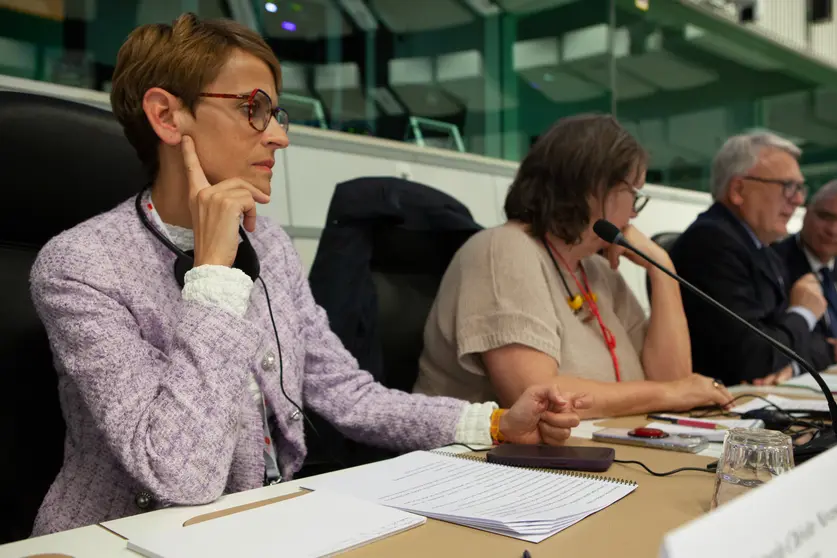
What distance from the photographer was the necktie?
2.73 m

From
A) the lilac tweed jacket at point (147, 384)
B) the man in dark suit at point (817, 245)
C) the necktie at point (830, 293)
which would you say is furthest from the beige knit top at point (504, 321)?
the man in dark suit at point (817, 245)

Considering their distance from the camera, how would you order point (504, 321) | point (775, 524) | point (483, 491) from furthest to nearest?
point (504, 321) < point (483, 491) < point (775, 524)

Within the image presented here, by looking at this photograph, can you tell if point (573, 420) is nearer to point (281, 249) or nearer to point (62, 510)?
point (281, 249)

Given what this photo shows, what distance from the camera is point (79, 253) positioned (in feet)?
2.98

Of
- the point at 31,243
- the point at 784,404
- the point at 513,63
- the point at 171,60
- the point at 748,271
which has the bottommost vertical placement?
the point at 784,404

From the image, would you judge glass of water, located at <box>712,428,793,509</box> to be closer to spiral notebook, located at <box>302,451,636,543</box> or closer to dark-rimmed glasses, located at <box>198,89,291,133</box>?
spiral notebook, located at <box>302,451,636,543</box>

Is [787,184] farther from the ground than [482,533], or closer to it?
farther from the ground

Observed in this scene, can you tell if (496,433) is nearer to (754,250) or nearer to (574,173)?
(574,173)

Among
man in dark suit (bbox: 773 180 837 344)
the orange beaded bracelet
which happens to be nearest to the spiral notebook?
the orange beaded bracelet

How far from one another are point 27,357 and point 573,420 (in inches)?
32.0

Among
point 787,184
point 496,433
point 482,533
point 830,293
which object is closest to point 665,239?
point 787,184

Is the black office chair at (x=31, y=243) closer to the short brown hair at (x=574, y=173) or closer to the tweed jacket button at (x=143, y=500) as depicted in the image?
the tweed jacket button at (x=143, y=500)

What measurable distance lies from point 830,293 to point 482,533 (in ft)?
8.83

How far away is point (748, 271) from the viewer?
7.06 feet
